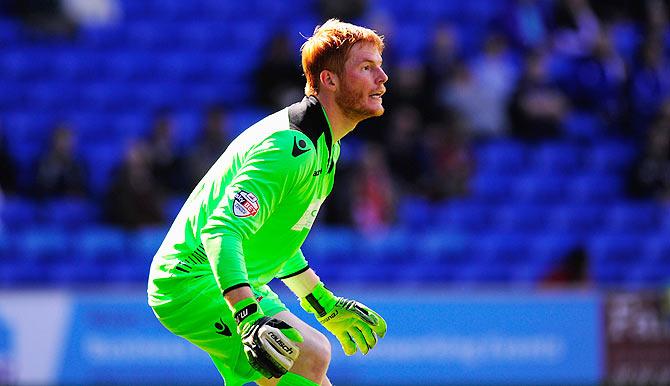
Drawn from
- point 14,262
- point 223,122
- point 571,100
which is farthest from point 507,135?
point 14,262

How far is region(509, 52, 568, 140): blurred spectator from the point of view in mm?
14461

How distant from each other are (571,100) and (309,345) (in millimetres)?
10961

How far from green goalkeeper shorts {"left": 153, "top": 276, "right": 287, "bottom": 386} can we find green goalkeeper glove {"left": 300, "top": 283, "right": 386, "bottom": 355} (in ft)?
2.29

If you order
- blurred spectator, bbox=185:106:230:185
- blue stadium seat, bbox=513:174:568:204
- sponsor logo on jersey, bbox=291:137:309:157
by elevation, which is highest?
blue stadium seat, bbox=513:174:568:204

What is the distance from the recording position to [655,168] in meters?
14.3

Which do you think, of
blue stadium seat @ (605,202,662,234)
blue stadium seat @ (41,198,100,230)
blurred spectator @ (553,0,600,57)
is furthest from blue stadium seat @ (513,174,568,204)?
blue stadium seat @ (41,198,100,230)

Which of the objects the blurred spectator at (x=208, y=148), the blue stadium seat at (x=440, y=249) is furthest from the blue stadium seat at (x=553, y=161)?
the blurred spectator at (x=208, y=148)

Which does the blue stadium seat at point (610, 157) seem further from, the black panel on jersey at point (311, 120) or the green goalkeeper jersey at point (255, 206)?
the black panel on jersey at point (311, 120)


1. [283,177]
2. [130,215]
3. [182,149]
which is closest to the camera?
[283,177]

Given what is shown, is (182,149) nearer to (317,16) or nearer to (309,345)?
(317,16)

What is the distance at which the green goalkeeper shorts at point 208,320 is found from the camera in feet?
16.6

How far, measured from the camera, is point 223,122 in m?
13.3

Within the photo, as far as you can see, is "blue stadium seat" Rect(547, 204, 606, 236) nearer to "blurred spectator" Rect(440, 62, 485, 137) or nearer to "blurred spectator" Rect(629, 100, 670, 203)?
"blurred spectator" Rect(629, 100, 670, 203)

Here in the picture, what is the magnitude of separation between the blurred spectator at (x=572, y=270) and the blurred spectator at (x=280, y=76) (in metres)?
3.49
